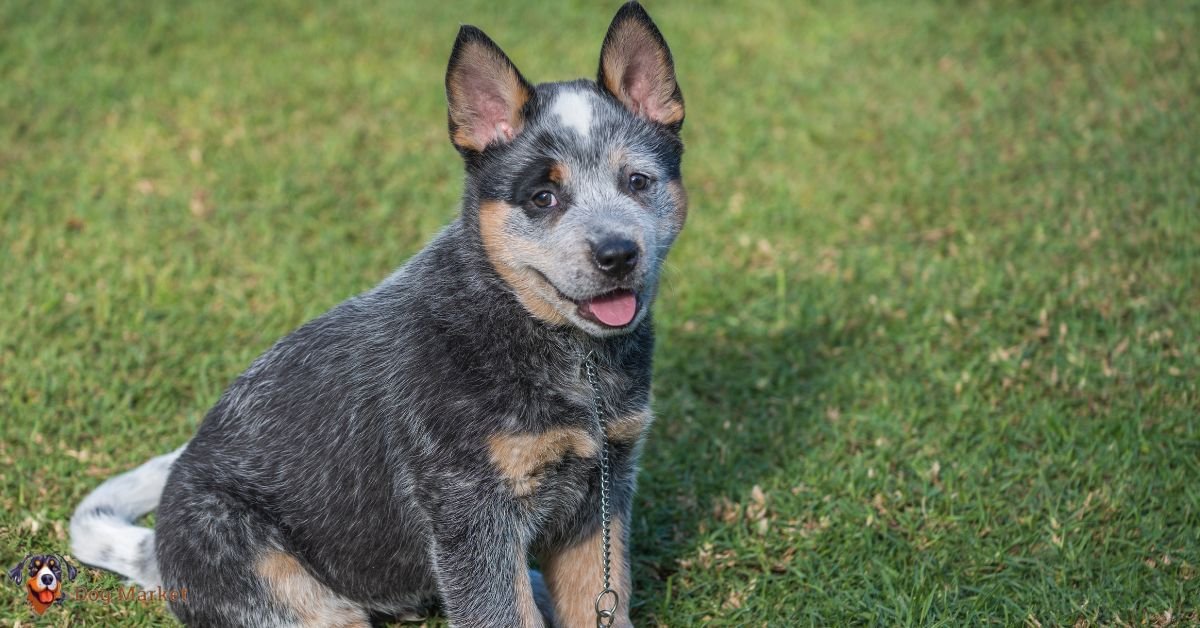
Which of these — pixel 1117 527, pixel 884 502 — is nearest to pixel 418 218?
pixel 884 502

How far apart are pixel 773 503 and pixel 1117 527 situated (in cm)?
145

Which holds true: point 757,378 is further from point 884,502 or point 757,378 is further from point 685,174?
point 685,174

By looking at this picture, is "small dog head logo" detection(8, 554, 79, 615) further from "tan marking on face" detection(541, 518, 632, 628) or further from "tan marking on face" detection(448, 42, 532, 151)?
"tan marking on face" detection(448, 42, 532, 151)

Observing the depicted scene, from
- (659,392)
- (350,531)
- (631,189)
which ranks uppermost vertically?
(631,189)

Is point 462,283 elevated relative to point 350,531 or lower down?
elevated

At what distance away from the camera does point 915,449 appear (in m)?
5.63

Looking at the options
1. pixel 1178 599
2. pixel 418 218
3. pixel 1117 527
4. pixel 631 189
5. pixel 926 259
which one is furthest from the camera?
pixel 418 218

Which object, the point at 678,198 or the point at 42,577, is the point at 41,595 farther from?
the point at 678,198

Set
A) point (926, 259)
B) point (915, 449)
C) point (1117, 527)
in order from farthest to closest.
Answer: point (926, 259) < point (915, 449) < point (1117, 527)

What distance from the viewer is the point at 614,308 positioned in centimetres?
388

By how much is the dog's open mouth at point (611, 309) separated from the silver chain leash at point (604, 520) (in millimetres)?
260

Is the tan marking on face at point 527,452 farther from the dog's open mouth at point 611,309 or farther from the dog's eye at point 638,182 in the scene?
the dog's eye at point 638,182

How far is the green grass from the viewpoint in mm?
5000

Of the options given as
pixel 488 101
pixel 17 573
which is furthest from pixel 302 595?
pixel 488 101
